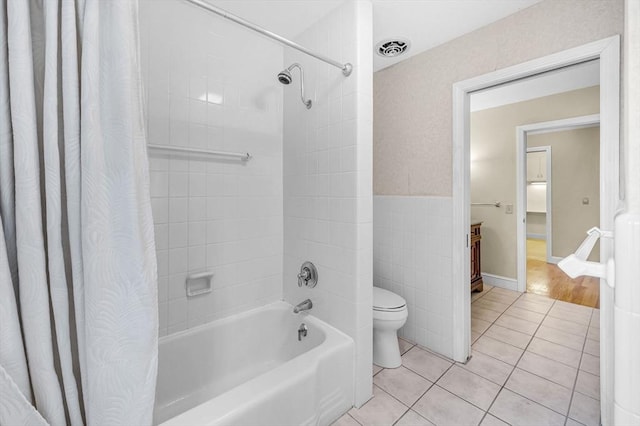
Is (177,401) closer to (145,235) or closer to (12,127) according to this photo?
(145,235)

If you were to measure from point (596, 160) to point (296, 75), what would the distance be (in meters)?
4.85

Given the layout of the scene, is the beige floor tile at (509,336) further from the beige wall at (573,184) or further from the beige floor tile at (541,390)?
the beige wall at (573,184)

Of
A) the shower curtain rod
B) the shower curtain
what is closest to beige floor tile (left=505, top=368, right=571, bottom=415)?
the shower curtain

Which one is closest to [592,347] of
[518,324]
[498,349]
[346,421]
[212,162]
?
[518,324]

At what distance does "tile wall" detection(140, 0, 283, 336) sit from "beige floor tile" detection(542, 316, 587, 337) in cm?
238

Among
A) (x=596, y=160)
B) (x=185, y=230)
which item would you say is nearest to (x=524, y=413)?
(x=185, y=230)

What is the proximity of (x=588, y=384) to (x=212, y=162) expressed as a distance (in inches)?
103

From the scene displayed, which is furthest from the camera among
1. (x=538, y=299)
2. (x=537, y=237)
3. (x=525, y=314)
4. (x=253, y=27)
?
(x=537, y=237)

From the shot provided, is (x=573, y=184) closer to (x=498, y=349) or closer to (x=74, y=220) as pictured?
(x=498, y=349)

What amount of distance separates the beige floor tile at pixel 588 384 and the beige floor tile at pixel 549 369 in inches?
1.1

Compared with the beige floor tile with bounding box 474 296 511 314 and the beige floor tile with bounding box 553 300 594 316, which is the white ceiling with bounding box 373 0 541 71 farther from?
the beige floor tile with bounding box 553 300 594 316

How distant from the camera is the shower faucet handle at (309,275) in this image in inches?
69.4

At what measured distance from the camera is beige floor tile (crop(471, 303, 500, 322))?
2594 millimetres

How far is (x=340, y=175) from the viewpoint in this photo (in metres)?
1.58
